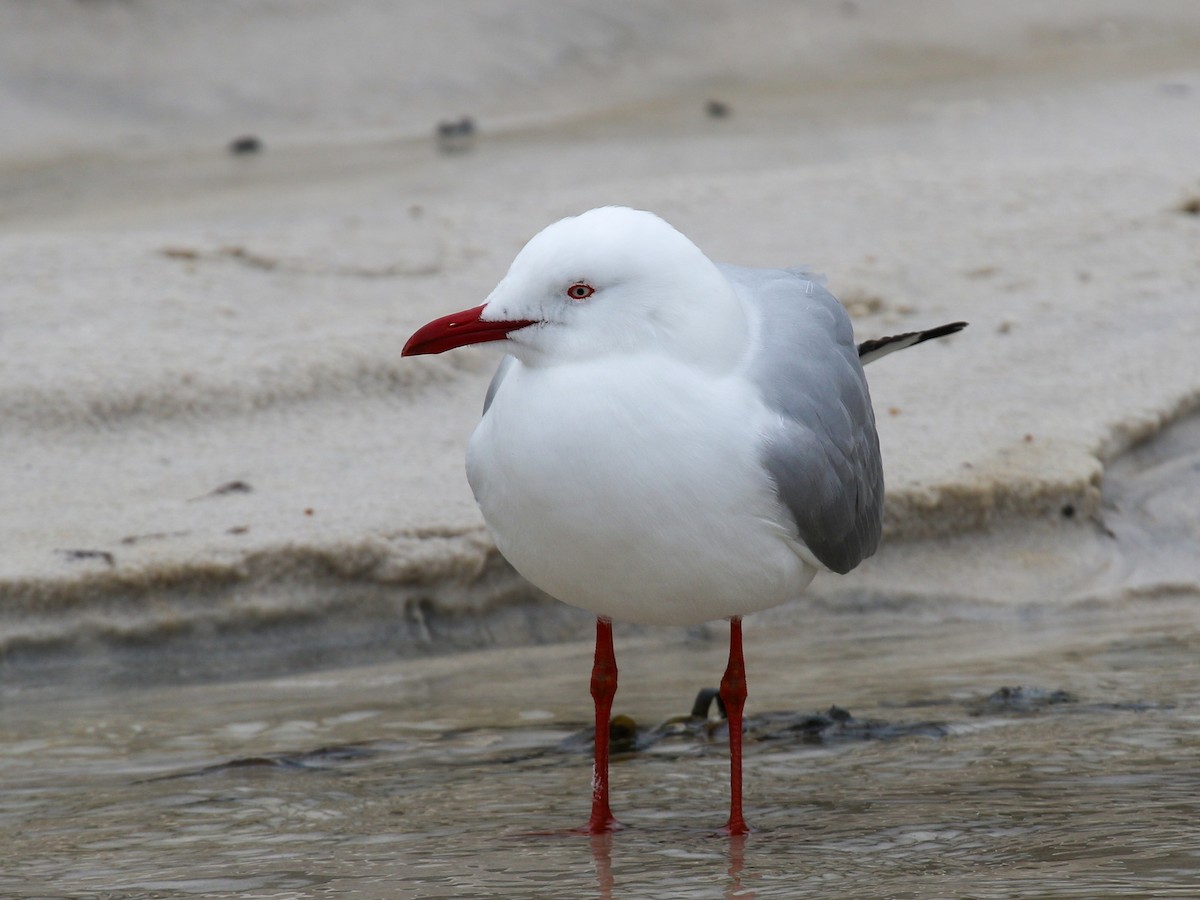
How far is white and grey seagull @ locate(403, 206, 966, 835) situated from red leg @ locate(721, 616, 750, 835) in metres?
0.38

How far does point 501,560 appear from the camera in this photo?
5.02m

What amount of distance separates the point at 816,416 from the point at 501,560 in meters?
1.87

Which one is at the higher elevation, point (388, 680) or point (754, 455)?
point (754, 455)

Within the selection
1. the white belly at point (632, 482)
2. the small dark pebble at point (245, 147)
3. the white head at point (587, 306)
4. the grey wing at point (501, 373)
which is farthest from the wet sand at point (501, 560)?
the small dark pebble at point (245, 147)

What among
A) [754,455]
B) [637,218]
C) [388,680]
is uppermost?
[637,218]

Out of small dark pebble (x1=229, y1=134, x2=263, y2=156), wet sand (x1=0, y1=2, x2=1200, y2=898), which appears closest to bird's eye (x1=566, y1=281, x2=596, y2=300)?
A: wet sand (x1=0, y1=2, x2=1200, y2=898)

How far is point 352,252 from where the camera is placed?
738cm

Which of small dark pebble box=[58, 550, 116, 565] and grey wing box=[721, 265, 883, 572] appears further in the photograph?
small dark pebble box=[58, 550, 116, 565]

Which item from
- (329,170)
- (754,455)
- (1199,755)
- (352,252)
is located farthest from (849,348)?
(329,170)

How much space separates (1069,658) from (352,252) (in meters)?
3.88

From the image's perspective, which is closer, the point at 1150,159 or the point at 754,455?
the point at 754,455

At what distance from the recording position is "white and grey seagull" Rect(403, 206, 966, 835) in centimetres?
296

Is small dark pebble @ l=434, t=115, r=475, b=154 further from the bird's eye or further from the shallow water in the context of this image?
the bird's eye

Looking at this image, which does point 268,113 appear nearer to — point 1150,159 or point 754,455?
point 1150,159
